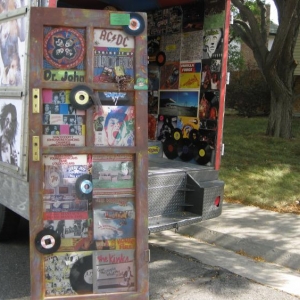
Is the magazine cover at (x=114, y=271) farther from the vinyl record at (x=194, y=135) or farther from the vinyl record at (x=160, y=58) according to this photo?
the vinyl record at (x=160, y=58)

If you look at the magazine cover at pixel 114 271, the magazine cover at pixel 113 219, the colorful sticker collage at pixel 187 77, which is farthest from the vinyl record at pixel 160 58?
the magazine cover at pixel 114 271

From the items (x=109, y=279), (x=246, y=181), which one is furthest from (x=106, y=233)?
(x=246, y=181)

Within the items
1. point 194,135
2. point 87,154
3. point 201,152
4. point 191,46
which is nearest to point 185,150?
point 194,135

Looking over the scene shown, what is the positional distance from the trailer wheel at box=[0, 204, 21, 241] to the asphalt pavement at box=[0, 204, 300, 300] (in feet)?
0.40

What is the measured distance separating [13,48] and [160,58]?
2.89m

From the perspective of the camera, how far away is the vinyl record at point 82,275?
362 centimetres

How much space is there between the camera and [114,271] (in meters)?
3.69

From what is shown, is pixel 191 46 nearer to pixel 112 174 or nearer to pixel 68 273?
pixel 112 174

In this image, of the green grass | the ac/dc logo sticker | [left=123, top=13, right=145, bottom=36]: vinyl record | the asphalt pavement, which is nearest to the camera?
the ac/dc logo sticker

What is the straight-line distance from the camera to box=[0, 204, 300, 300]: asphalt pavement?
4402 millimetres

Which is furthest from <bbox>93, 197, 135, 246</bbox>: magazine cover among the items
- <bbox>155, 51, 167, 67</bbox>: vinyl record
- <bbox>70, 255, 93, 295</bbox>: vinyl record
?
<bbox>155, 51, 167, 67</bbox>: vinyl record

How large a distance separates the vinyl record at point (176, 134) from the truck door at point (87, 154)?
2720 millimetres

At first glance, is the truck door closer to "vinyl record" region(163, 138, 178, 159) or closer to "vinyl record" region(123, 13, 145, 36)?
"vinyl record" region(123, 13, 145, 36)

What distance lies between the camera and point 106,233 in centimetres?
367
